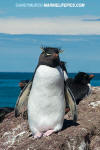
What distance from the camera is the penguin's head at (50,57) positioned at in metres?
8.91

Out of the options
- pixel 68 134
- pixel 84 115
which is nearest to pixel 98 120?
pixel 84 115

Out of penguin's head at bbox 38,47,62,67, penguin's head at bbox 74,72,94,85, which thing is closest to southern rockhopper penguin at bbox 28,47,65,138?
penguin's head at bbox 38,47,62,67

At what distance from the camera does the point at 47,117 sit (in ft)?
30.2

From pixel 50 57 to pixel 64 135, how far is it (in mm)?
1737

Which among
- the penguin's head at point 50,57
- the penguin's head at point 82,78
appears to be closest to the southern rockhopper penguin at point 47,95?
the penguin's head at point 50,57

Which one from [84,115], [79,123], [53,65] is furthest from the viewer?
[84,115]

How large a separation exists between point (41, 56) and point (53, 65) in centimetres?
37

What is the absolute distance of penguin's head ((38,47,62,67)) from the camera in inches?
351

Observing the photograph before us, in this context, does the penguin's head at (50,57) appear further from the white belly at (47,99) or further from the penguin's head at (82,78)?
the penguin's head at (82,78)

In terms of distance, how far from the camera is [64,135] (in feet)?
30.8

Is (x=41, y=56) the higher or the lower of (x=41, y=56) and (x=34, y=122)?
the higher

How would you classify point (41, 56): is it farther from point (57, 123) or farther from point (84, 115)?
point (84, 115)

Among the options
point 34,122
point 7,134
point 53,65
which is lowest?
point 7,134

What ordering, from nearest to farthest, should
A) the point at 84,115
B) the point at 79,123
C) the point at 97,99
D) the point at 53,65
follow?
the point at 53,65 < the point at 79,123 < the point at 84,115 < the point at 97,99
